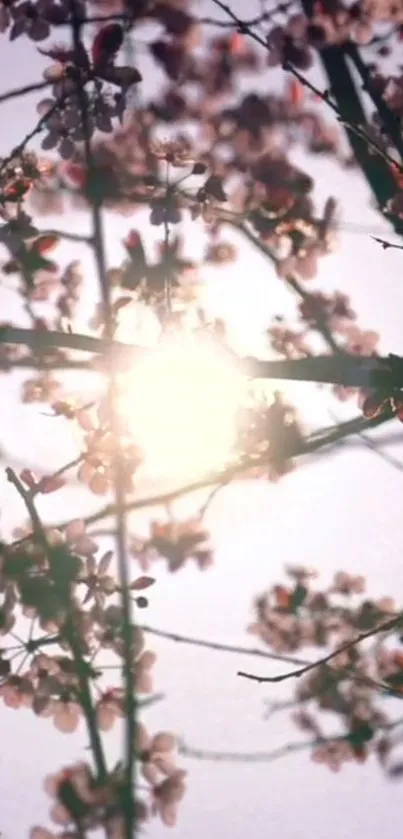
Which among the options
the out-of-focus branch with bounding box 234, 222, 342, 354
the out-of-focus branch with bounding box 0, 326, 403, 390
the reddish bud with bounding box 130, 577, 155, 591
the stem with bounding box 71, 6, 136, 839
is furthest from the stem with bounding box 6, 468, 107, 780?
the out-of-focus branch with bounding box 234, 222, 342, 354

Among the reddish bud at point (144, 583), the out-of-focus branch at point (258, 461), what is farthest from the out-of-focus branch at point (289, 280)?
the reddish bud at point (144, 583)

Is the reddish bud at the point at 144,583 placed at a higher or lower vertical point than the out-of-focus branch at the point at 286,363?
lower

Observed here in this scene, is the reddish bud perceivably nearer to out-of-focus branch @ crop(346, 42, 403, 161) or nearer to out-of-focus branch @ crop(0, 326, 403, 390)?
out-of-focus branch @ crop(0, 326, 403, 390)

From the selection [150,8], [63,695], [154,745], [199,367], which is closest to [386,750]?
[154,745]

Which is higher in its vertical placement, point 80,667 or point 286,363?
point 286,363

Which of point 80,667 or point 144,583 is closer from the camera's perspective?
point 80,667

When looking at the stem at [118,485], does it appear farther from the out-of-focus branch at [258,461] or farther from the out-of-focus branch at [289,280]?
the out-of-focus branch at [289,280]

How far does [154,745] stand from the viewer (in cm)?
450

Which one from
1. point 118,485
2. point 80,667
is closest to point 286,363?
point 118,485

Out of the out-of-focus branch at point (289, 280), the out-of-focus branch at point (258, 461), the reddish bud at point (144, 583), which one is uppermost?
the out-of-focus branch at point (289, 280)

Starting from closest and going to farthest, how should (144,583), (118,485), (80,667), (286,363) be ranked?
(80,667), (118,485), (286,363), (144,583)

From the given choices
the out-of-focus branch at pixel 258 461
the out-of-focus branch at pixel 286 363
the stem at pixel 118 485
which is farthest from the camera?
the out-of-focus branch at pixel 258 461

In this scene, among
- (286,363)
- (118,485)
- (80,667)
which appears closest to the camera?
(80,667)

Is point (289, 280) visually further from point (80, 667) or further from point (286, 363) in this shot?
point (80, 667)
